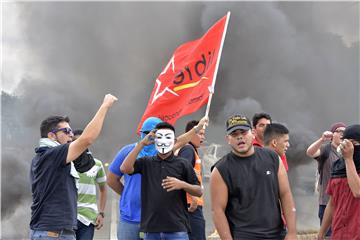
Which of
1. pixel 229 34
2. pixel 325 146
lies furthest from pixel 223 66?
pixel 325 146

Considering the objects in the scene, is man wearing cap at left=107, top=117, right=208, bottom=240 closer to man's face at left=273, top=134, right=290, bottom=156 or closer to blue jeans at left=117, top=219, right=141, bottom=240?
blue jeans at left=117, top=219, right=141, bottom=240

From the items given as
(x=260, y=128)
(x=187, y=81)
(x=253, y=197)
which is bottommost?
(x=253, y=197)

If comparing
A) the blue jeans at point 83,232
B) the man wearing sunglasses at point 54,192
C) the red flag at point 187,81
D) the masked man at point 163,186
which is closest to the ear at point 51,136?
the man wearing sunglasses at point 54,192

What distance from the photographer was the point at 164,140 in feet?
12.9

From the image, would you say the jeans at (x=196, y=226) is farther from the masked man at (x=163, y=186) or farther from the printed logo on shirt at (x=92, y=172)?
the printed logo on shirt at (x=92, y=172)

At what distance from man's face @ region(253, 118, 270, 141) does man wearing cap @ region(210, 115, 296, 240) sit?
5.19 feet

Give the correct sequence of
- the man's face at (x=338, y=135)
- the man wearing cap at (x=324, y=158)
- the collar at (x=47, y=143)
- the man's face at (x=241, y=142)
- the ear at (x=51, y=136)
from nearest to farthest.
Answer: the man's face at (x=241, y=142), the collar at (x=47, y=143), the ear at (x=51, y=136), the man's face at (x=338, y=135), the man wearing cap at (x=324, y=158)

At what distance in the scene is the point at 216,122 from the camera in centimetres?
1939

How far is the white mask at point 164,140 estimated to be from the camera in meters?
3.91

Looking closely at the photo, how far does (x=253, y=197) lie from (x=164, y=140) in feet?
3.17

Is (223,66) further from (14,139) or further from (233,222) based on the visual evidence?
(233,222)

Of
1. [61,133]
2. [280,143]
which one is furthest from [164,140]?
[280,143]

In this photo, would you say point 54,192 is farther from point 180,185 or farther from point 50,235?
point 180,185

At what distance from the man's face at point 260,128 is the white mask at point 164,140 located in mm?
1258
